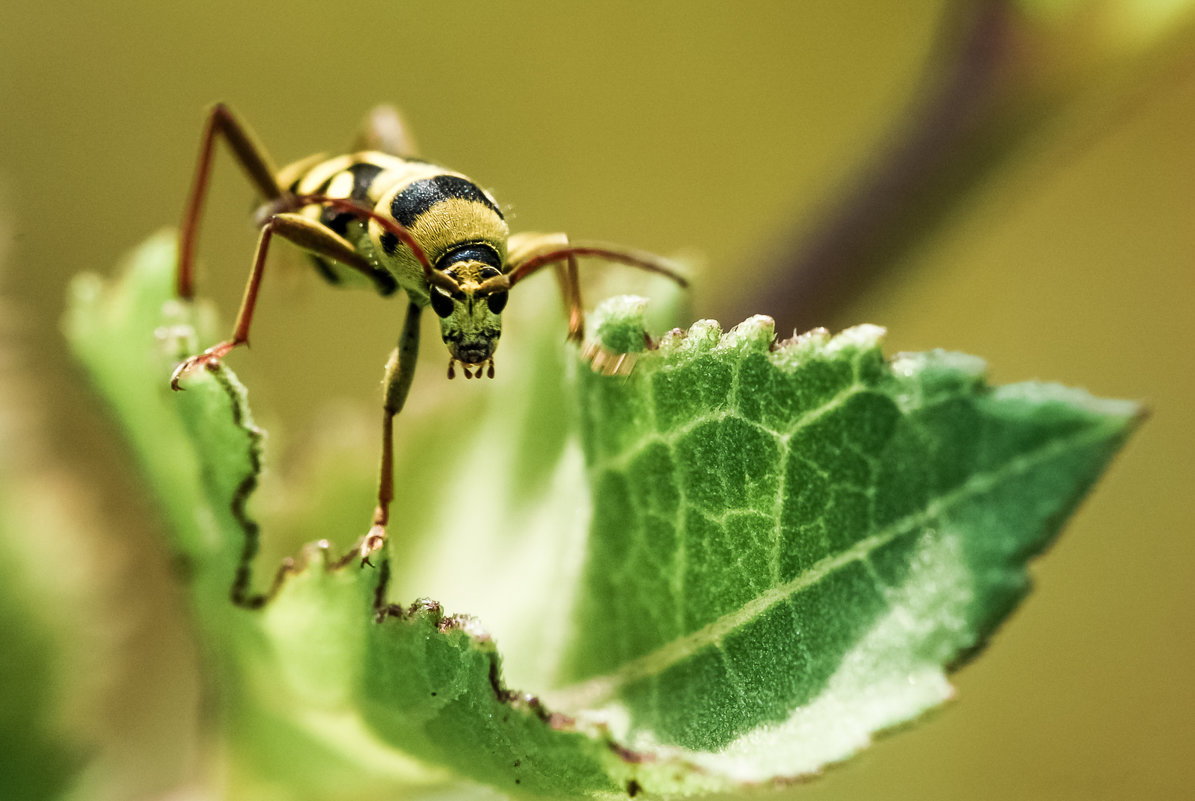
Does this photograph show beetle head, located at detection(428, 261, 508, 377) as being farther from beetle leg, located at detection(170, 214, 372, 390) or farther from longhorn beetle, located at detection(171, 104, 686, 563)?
beetle leg, located at detection(170, 214, 372, 390)

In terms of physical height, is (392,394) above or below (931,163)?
below

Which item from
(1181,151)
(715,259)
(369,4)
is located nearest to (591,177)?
(715,259)

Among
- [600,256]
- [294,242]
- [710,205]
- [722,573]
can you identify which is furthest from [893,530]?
[710,205]

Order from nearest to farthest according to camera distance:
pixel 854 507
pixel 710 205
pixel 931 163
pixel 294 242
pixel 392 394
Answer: pixel 854 507, pixel 392 394, pixel 294 242, pixel 931 163, pixel 710 205

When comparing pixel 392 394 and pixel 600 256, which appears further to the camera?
pixel 600 256

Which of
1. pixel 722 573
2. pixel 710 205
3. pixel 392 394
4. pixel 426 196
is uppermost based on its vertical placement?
pixel 710 205

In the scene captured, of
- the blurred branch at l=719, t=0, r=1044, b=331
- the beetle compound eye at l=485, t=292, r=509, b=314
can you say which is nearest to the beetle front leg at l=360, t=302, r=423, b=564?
the beetle compound eye at l=485, t=292, r=509, b=314

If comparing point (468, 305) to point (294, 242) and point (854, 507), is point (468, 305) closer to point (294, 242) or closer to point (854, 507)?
point (294, 242)

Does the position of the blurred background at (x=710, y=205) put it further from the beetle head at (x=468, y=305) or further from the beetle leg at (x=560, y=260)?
the beetle head at (x=468, y=305)
